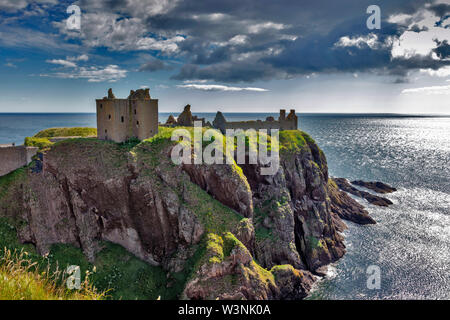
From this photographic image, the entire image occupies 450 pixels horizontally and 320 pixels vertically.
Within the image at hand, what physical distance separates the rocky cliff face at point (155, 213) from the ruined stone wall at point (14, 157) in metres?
2.23

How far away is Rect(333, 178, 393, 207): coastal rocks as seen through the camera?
99.9m

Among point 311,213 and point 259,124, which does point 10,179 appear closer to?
point 259,124

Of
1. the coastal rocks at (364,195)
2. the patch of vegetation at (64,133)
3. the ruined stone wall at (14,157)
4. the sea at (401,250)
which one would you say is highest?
the patch of vegetation at (64,133)

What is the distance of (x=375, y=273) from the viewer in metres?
60.2

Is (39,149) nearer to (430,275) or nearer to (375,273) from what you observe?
(375,273)

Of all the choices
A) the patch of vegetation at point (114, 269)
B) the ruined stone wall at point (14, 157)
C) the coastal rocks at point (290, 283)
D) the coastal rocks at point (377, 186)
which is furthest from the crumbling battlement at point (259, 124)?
the coastal rocks at point (377, 186)

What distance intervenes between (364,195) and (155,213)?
86.0 meters

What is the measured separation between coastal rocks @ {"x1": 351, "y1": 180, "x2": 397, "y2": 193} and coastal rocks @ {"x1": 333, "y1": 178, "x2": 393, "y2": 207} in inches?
219

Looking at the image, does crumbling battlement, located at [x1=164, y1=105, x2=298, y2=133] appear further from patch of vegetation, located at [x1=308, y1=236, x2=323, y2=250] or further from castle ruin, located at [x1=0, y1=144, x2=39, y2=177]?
patch of vegetation, located at [x1=308, y1=236, x2=323, y2=250]

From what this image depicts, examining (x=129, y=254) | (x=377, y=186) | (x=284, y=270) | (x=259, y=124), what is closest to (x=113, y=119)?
(x=129, y=254)

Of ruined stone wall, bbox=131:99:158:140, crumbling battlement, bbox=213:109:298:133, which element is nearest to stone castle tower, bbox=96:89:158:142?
ruined stone wall, bbox=131:99:158:140

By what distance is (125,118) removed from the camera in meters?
55.4

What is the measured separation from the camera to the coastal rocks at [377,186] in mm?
113188

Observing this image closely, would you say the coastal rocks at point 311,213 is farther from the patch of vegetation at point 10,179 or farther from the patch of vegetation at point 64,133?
the patch of vegetation at point 10,179
